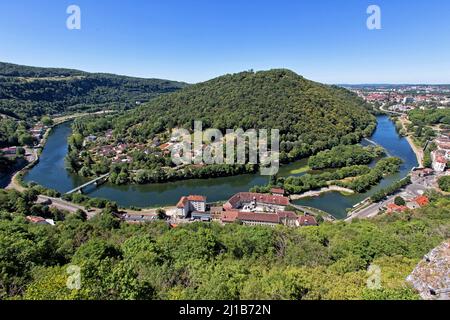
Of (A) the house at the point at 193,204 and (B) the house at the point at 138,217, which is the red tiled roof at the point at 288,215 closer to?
(A) the house at the point at 193,204

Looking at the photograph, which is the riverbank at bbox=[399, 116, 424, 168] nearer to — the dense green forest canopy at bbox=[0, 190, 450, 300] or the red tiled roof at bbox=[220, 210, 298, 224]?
the dense green forest canopy at bbox=[0, 190, 450, 300]

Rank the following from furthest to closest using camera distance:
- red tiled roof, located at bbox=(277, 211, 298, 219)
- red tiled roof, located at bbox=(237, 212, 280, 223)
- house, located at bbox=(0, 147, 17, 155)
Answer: house, located at bbox=(0, 147, 17, 155) < red tiled roof, located at bbox=(277, 211, 298, 219) < red tiled roof, located at bbox=(237, 212, 280, 223)

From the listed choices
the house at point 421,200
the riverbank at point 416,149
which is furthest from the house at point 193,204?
the riverbank at point 416,149

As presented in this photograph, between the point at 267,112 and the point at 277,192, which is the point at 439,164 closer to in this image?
the point at 277,192

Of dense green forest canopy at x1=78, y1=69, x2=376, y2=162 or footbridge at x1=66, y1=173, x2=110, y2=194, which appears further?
dense green forest canopy at x1=78, y1=69, x2=376, y2=162

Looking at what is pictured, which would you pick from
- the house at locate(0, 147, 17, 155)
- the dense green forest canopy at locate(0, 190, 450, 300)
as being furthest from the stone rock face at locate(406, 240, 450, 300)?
the house at locate(0, 147, 17, 155)
